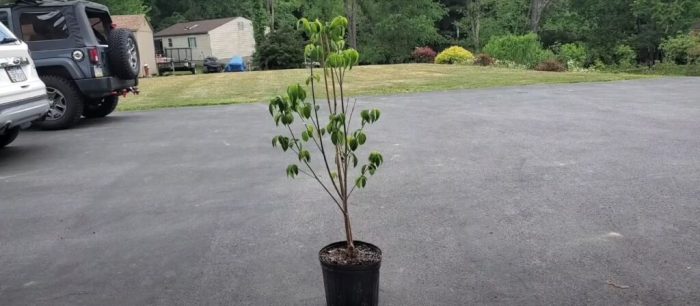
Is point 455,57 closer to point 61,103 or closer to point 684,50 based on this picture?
point 684,50

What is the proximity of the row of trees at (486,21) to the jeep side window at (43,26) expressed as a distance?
21.7 m

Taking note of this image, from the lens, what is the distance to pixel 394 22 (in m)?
45.0

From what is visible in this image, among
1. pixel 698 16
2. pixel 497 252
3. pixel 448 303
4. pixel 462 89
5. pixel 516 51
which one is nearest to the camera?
pixel 448 303

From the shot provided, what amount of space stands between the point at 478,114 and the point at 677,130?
300 cm

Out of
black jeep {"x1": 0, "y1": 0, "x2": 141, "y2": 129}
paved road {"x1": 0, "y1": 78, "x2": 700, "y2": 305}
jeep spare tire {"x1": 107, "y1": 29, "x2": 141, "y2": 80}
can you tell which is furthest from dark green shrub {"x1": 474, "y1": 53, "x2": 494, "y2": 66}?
black jeep {"x1": 0, "y1": 0, "x2": 141, "y2": 129}

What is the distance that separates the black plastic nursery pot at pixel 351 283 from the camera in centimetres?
278

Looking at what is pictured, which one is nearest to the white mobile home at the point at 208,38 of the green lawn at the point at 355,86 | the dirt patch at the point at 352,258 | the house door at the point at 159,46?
the house door at the point at 159,46

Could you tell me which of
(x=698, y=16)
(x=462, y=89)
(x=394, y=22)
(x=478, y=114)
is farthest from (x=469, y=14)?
(x=478, y=114)

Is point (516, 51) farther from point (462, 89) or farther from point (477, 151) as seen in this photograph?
point (477, 151)

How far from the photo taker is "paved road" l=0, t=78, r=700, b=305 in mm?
3270

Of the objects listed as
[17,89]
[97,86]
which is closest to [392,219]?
[17,89]

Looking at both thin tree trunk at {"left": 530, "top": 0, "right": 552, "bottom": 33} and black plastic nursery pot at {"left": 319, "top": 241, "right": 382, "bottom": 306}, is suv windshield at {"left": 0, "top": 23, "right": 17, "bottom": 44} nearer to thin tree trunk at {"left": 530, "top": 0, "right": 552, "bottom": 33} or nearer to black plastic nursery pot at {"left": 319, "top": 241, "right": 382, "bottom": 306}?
black plastic nursery pot at {"left": 319, "top": 241, "right": 382, "bottom": 306}

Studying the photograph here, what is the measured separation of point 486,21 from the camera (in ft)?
Result: 149

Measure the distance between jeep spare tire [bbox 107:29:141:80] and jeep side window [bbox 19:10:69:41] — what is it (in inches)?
27.7
